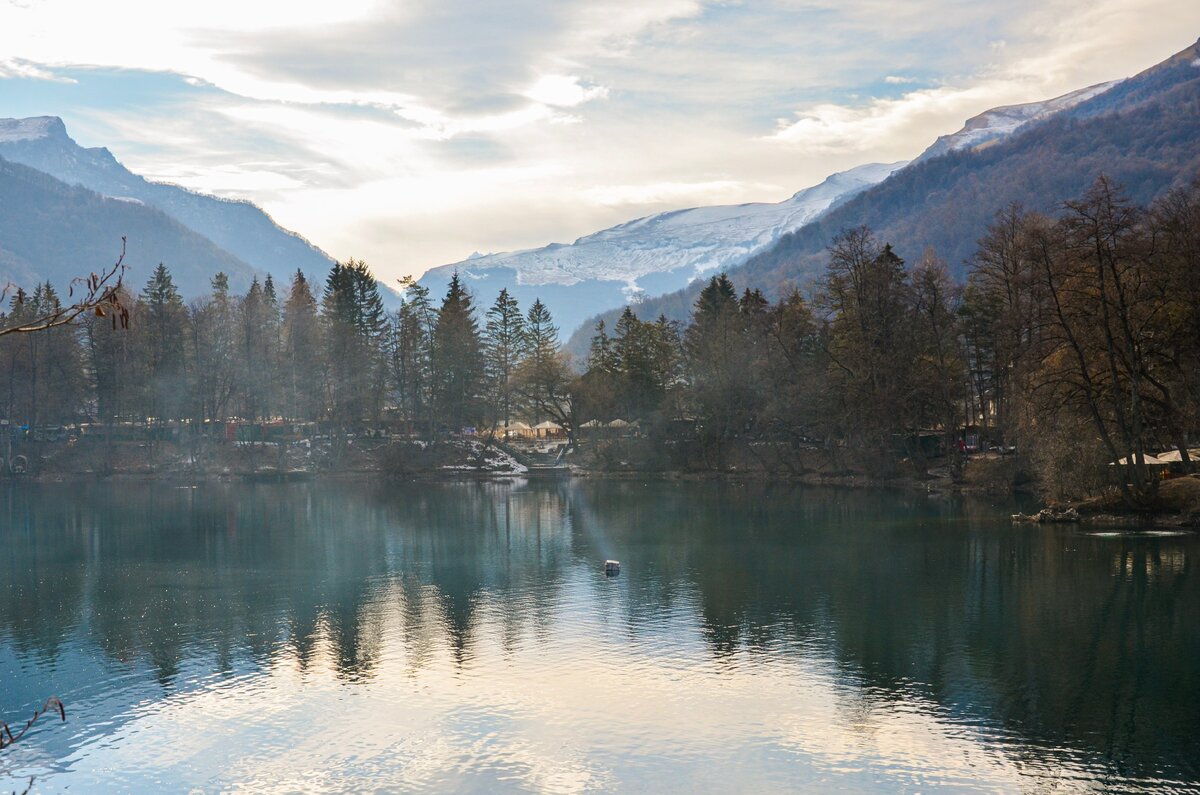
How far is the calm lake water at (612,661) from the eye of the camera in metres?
19.8

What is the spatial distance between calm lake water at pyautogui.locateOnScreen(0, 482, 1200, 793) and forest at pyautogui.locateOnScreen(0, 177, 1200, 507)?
8.14 meters

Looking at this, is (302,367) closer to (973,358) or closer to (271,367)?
(271,367)

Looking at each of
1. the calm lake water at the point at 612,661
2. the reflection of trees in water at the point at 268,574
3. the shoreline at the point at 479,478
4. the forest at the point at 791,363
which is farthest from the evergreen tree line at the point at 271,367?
the calm lake water at the point at 612,661

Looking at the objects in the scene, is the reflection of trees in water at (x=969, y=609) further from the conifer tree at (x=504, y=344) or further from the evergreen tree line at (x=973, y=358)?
the conifer tree at (x=504, y=344)

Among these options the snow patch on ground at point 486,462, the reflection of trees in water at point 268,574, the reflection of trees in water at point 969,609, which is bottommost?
the reflection of trees in water at point 969,609

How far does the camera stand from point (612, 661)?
88.9 ft

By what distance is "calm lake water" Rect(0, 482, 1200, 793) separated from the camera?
1975 centimetres

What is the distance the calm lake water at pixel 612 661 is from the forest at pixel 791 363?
8.14 metres

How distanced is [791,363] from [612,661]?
56.1 metres

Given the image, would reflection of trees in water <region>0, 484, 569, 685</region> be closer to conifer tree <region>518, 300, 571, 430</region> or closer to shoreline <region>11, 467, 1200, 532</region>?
shoreline <region>11, 467, 1200, 532</region>

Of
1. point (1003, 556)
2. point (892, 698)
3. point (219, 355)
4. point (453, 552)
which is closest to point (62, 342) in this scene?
point (219, 355)

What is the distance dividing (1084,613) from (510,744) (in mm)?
20109

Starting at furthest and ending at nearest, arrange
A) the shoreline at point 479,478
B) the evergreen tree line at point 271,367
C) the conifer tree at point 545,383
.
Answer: the conifer tree at point 545,383
the evergreen tree line at point 271,367
the shoreline at point 479,478

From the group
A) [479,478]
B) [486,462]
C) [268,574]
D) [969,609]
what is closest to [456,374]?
[486,462]
